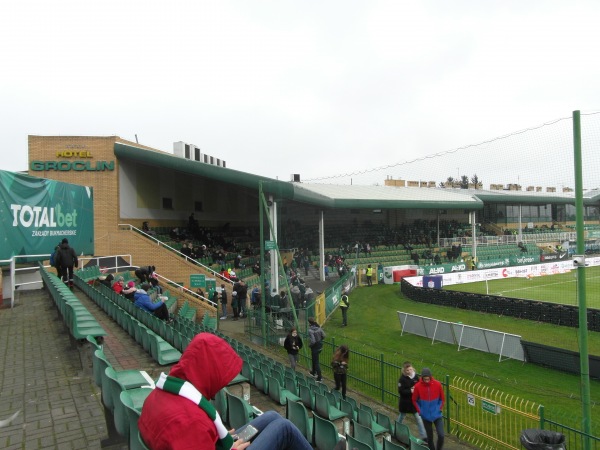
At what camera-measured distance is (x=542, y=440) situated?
545cm

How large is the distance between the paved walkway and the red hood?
2.58 meters

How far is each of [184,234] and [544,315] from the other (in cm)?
1934

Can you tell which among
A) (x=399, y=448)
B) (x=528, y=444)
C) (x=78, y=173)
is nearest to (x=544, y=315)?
(x=528, y=444)

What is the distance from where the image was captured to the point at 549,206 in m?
50.0

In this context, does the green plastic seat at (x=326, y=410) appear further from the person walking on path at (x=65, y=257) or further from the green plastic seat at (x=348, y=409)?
the person walking on path at (x=65, y=257)

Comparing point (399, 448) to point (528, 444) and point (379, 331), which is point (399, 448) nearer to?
point (528, 444)

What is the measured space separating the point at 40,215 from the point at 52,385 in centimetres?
1084

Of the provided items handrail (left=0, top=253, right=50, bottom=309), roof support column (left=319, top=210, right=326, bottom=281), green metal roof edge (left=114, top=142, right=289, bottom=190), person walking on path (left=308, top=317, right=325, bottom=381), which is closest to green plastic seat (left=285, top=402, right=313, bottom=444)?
person walking on path (left=308, top=317, right=325, bottom=381)

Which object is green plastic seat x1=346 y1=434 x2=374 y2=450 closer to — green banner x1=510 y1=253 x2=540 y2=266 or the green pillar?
the green pillar

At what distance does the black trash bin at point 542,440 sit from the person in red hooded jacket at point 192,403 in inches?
172

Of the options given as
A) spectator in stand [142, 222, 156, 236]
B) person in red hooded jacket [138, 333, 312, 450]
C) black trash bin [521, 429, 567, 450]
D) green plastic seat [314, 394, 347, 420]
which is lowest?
green plastic seat [314, 394, 347, 420]

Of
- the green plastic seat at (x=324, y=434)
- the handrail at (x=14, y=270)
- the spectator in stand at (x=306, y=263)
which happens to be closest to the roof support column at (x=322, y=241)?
the spectator in stand at (x=306, y=263)

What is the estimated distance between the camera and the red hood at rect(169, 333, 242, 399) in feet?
7.39

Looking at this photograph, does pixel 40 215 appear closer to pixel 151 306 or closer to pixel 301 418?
pixel 151 306
